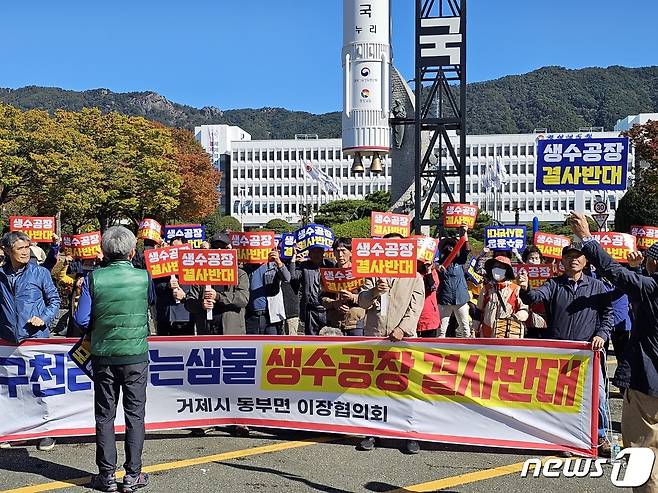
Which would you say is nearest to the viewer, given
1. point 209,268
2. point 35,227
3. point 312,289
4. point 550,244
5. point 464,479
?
point 464,479

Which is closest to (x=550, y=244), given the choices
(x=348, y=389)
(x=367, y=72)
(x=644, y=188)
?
(x=348, y=389)

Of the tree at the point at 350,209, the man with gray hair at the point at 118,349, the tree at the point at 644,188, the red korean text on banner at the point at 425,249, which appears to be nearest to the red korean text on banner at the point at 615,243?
the red korean text on banner at the point at 425,249

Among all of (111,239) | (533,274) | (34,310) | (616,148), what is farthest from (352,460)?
(616,148)

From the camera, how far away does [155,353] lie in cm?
772

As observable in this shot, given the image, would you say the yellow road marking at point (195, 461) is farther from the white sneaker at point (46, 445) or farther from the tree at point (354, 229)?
the tree at point (354, 229)

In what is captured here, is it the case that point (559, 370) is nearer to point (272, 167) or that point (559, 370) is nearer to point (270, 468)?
point (270, 468)

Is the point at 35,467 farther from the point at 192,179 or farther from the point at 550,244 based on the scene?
the point at 192,179

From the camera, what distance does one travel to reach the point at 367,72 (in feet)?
103

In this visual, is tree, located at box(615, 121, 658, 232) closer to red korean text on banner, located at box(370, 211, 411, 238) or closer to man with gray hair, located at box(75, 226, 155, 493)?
red korean text on banner, located at box(370, 211, 411, 238)

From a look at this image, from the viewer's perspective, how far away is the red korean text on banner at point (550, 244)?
1231 centimetres

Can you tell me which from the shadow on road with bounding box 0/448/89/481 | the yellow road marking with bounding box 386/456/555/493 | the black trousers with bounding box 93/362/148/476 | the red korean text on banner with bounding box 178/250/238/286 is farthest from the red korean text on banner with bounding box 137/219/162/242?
the yellow road marking with bounding box 386/456/555/493

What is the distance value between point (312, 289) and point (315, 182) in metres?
110

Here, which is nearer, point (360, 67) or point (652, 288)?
point (652, 288)

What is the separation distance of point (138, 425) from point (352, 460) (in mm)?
1928
